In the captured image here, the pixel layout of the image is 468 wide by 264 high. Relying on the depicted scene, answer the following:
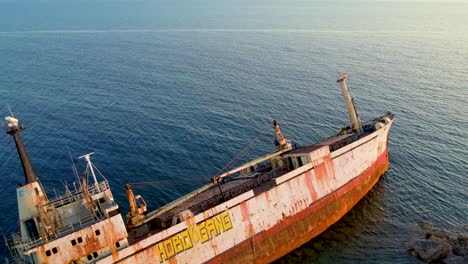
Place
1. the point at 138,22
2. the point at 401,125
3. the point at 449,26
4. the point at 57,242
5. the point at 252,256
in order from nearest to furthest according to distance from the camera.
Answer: the point at 57,242, the point at 252,256, the point at 401,125, the point at 449,26, the point at 138,22

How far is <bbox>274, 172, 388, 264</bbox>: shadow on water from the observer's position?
3375cm

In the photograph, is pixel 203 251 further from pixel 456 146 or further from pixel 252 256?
pixel 456 146

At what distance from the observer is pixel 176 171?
46.3m

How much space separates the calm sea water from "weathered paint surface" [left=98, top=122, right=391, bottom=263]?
5.63ft

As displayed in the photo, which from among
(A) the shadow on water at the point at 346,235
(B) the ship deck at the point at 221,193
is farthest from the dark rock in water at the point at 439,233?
(B) the ship deck at the point at 221,193

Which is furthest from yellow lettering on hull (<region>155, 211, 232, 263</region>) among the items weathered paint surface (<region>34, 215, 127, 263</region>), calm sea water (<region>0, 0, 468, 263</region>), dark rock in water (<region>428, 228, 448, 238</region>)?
dark rock in water (<region>428, 228, 448, 238</region>)

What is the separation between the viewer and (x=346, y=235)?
36625 mm

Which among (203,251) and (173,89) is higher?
(173,89)

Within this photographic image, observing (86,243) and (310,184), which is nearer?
(86,243)

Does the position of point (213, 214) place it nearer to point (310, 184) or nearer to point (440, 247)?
point (310, 184)

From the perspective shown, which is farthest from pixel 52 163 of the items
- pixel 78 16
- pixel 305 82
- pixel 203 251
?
pixel 78 16

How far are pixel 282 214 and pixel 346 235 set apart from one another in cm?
739

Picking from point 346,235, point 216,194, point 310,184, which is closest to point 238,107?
point 310,184

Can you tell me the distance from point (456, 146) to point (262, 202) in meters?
35.0
